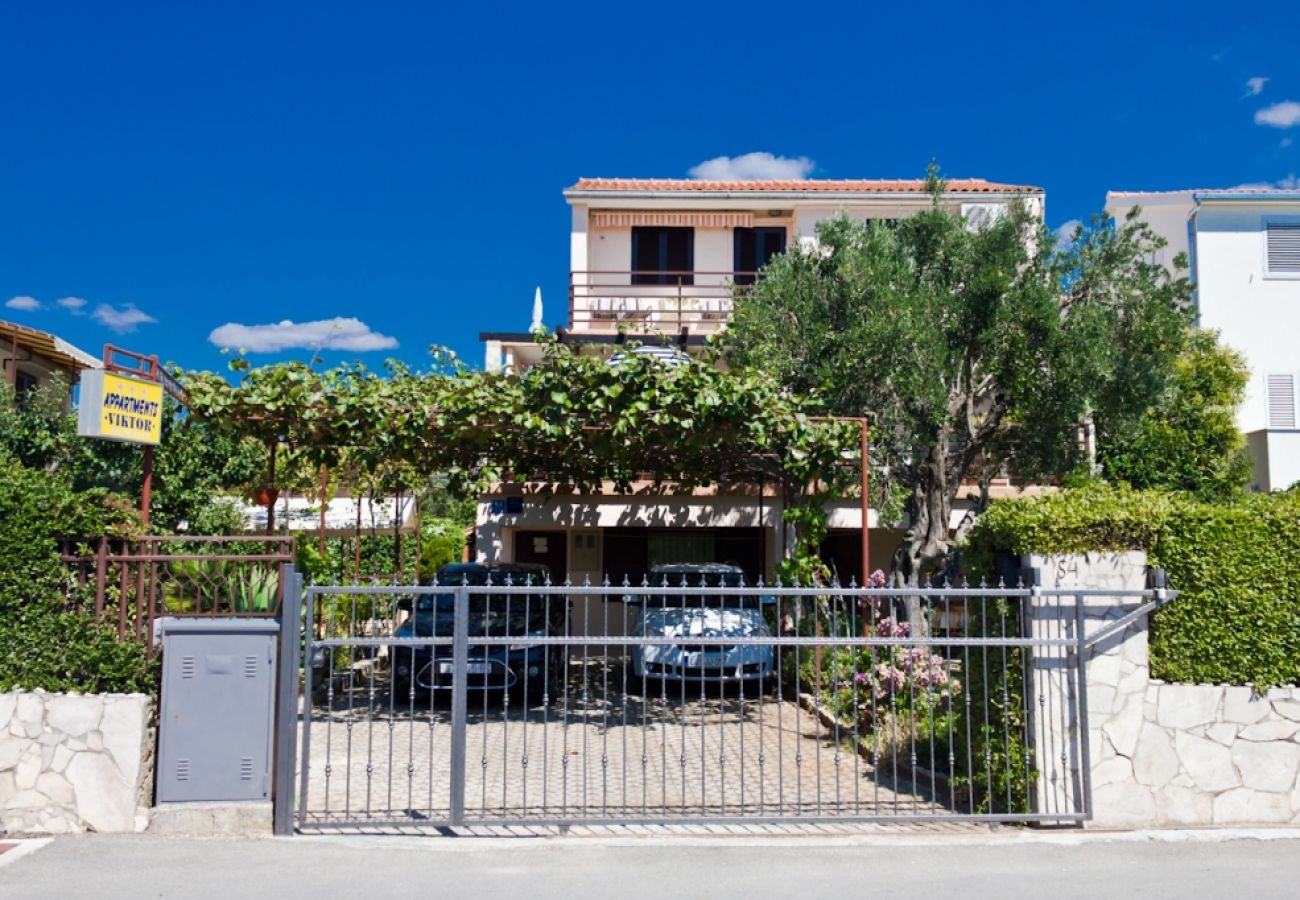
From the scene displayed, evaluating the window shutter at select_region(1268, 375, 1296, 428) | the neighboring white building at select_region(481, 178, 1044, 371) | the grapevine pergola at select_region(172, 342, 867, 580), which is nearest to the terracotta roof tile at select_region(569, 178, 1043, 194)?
the neighboring white building at select_region(481, 178, 1044, 371)

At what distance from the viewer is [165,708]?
250 inches

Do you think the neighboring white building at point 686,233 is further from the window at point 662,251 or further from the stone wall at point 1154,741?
the stone wall at point 1154,741

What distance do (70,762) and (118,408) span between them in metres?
2.50

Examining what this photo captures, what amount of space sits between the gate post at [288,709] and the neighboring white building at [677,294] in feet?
36.5

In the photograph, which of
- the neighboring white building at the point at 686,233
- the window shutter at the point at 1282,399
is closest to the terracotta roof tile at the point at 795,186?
the neighboring white building at the point at 686,233

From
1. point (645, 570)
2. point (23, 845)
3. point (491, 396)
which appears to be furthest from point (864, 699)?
point (645, 570)

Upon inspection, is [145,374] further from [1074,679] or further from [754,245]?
[754,245]

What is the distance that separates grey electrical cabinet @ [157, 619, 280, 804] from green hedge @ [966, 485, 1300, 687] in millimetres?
5396

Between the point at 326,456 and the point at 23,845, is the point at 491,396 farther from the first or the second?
the point at 23,845

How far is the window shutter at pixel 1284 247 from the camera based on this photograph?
2133 cm

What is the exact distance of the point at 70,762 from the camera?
6297mm

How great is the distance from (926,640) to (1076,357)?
21.9 ft

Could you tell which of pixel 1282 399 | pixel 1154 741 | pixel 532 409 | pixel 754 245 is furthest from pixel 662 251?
pixel 1154 741

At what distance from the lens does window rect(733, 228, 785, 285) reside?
23.4m
